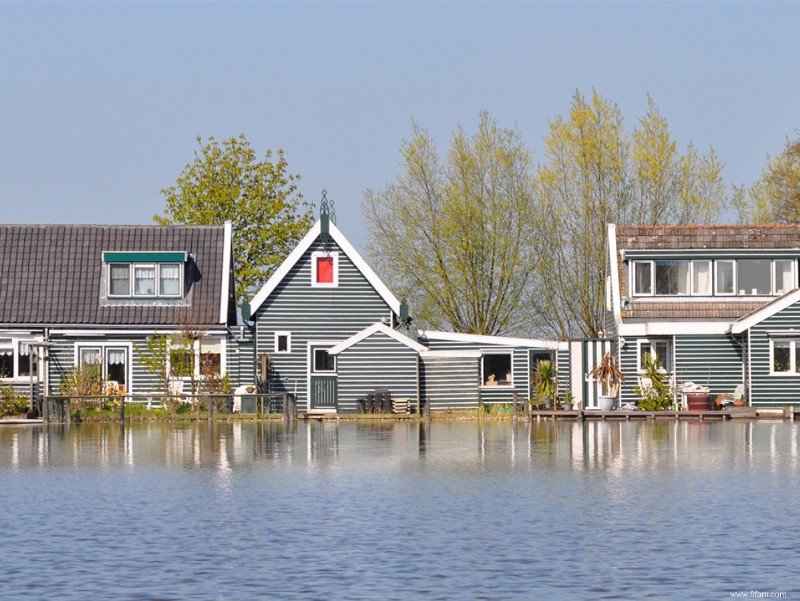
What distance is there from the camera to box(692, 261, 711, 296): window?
2361 inches

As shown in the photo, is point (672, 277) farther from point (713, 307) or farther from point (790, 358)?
point (790, 358)

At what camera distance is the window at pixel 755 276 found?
197 feet

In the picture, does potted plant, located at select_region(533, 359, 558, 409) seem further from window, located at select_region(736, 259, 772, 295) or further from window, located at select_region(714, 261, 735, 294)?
window, located at select_region(736, 259, 772, 295)

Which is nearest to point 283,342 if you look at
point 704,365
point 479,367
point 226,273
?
point 226,273

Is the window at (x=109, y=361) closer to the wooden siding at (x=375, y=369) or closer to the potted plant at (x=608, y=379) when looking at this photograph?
the wooden siding at (x=375, y=369)

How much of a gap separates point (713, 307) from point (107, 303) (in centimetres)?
2413

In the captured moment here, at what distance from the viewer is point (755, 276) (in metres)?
60.3

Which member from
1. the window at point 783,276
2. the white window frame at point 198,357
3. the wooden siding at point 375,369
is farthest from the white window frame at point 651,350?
the white window frame at point 198,357

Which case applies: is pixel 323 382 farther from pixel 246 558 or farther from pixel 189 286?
pixel 246 558

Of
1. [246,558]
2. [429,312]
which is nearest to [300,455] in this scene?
[246,558]

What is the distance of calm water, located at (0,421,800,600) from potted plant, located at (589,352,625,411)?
14405 mm

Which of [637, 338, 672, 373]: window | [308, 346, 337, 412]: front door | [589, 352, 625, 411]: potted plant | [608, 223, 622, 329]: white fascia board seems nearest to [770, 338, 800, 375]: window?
[637, 338, 672, 373]: window

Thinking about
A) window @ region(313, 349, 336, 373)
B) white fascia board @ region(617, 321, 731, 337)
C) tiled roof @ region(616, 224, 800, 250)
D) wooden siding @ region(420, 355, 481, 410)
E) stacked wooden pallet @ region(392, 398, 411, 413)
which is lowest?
stacked wooden pallet @ region(392, 398, 411, 413)

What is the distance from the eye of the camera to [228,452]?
128 ft
